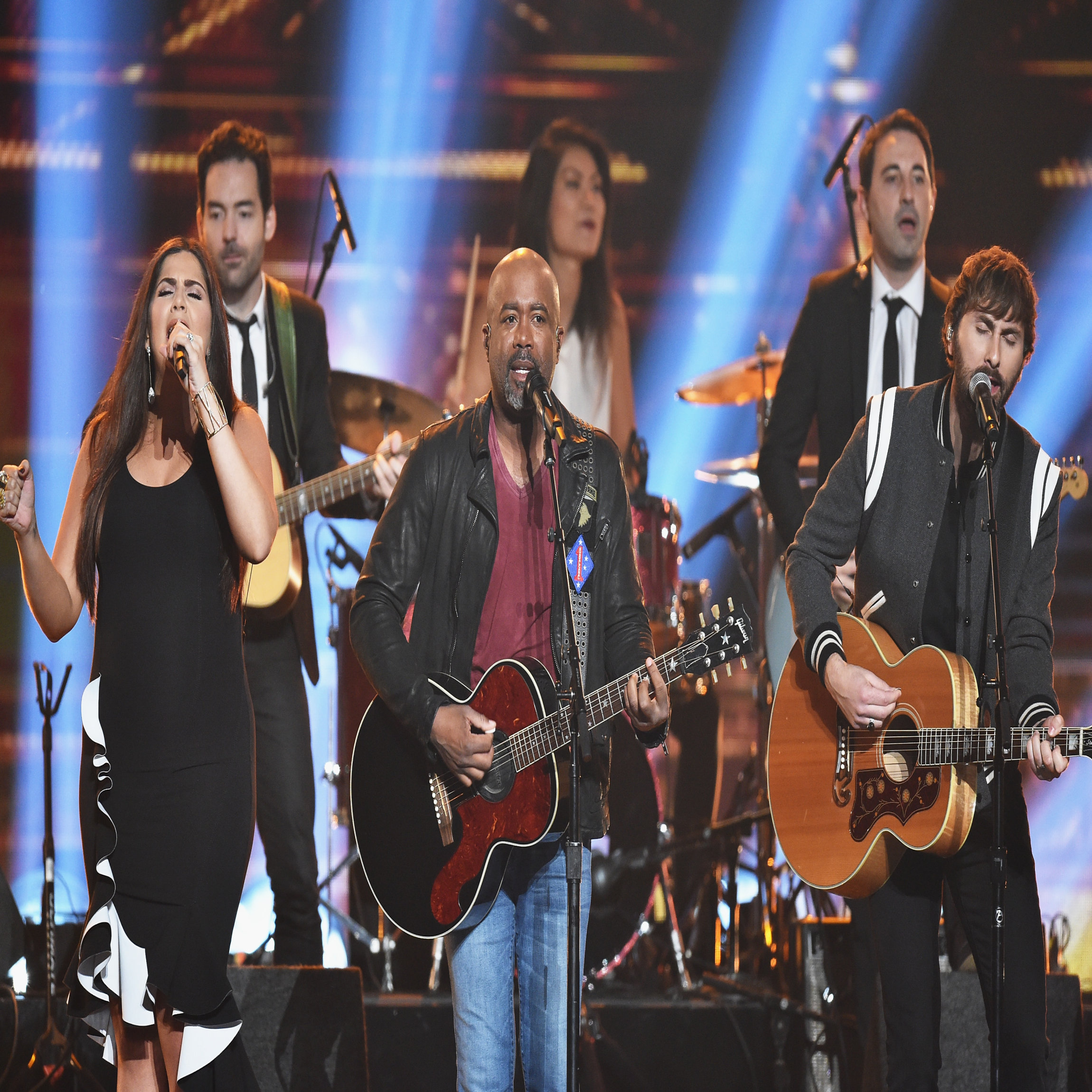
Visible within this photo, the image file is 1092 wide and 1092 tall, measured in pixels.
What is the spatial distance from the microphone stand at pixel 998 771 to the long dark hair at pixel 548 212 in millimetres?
3133

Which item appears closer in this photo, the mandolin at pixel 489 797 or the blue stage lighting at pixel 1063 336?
the mandolin at pixel 489 797

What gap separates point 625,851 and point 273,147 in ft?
13.4

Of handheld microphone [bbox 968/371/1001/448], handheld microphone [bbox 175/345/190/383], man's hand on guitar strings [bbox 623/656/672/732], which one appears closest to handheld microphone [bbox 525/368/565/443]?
man's hand on guitar strings [bbox 623/656/672/732]

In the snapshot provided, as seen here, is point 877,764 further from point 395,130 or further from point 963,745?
point 395,130

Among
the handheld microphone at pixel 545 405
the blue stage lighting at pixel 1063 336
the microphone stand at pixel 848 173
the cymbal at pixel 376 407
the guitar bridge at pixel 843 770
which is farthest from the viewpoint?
the blue stage lighting at pixel 1063 336

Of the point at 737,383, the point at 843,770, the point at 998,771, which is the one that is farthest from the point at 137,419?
the point at 737,383

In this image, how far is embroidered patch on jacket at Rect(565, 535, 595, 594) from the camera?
11.0ft

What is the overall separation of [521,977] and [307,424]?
2.49 meters

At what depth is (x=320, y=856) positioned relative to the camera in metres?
6.76

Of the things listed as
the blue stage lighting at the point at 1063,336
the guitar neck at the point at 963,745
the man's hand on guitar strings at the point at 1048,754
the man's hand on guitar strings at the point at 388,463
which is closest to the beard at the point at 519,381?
the man's hand on guitar strings at the point at 388,463

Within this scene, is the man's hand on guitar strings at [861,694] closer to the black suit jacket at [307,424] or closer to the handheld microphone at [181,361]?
the handheld microphone at [181,361]

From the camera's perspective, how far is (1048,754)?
3268 mm

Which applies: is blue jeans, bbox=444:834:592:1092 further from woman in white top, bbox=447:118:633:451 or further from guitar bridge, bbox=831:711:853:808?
woman in white top, bbox=447:118:633:451

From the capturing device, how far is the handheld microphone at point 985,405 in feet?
10.9
